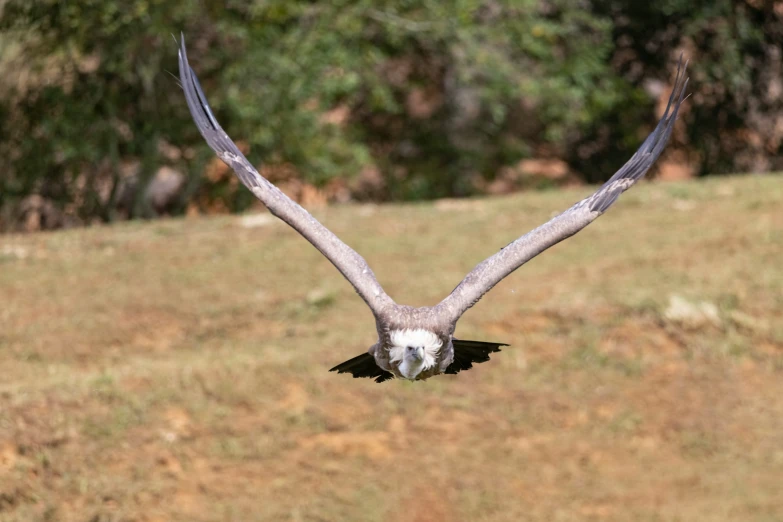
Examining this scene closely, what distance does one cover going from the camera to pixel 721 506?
956 cm

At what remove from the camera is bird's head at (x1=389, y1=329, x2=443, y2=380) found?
622 cm

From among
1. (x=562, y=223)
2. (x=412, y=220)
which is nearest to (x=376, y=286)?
(x=562, y=223)

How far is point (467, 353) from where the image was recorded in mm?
7152

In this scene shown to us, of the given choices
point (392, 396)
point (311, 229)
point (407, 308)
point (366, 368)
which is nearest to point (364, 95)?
point (392, 396)

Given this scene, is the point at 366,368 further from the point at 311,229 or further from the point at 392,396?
the point at 392,396

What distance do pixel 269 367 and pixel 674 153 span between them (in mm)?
13013

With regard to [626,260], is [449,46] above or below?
above

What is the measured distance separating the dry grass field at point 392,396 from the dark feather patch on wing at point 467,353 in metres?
2.46

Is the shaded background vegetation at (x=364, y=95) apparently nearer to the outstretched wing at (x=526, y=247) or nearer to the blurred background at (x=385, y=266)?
the blurred background at (x=385, y=266)

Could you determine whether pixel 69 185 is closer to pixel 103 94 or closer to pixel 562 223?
pixel 103 94

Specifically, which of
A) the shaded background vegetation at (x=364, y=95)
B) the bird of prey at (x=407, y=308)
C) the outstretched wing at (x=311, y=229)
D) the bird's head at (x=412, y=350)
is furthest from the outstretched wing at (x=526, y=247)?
the shaded background vegetation at (x=364, y=95)

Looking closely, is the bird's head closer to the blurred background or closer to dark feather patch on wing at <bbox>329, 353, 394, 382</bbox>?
dark feather patch on wing at <bbox>329, 353, 394, 382</bbox>

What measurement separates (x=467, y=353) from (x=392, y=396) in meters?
2.97

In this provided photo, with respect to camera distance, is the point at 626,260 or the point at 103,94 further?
the point at 103,94
